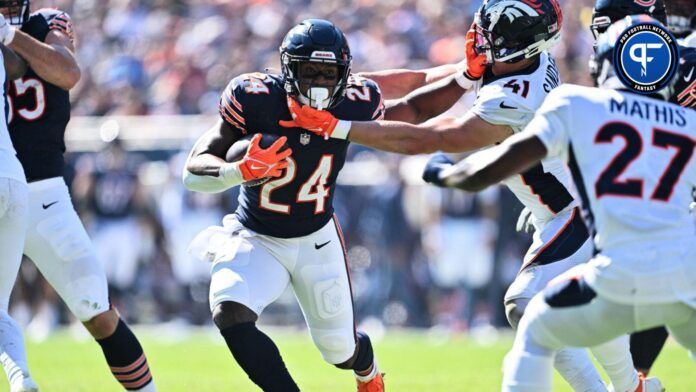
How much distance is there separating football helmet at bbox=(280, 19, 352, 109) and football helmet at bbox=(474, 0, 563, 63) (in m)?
0.70

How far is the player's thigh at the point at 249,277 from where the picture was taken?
559cm

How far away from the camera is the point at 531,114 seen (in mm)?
5555

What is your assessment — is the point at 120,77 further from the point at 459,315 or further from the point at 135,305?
the point at 459,315

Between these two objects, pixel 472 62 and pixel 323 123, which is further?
pixel 472 62

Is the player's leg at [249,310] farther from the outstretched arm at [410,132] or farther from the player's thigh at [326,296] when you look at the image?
the outstretched arm at [410,132]

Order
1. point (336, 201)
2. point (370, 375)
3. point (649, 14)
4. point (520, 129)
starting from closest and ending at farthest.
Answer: point (520, 129)
point (649, 14)
point (370, 375)
point (336, 201)

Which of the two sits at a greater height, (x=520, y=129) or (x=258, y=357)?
(x=520, y=129)

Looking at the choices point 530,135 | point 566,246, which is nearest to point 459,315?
point 566,246

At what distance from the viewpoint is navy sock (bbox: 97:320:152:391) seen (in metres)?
5.98

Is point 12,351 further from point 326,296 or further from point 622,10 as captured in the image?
point 622,10

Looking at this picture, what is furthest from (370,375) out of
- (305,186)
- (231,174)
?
(231,174)

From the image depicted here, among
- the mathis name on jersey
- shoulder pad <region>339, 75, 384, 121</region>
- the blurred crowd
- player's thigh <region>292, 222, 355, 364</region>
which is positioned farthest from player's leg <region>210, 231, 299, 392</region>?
the blurred crowd

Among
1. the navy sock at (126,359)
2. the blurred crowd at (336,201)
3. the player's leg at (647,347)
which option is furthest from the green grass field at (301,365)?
the navy sock at (126,359)

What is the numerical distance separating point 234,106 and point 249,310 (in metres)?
1.02
